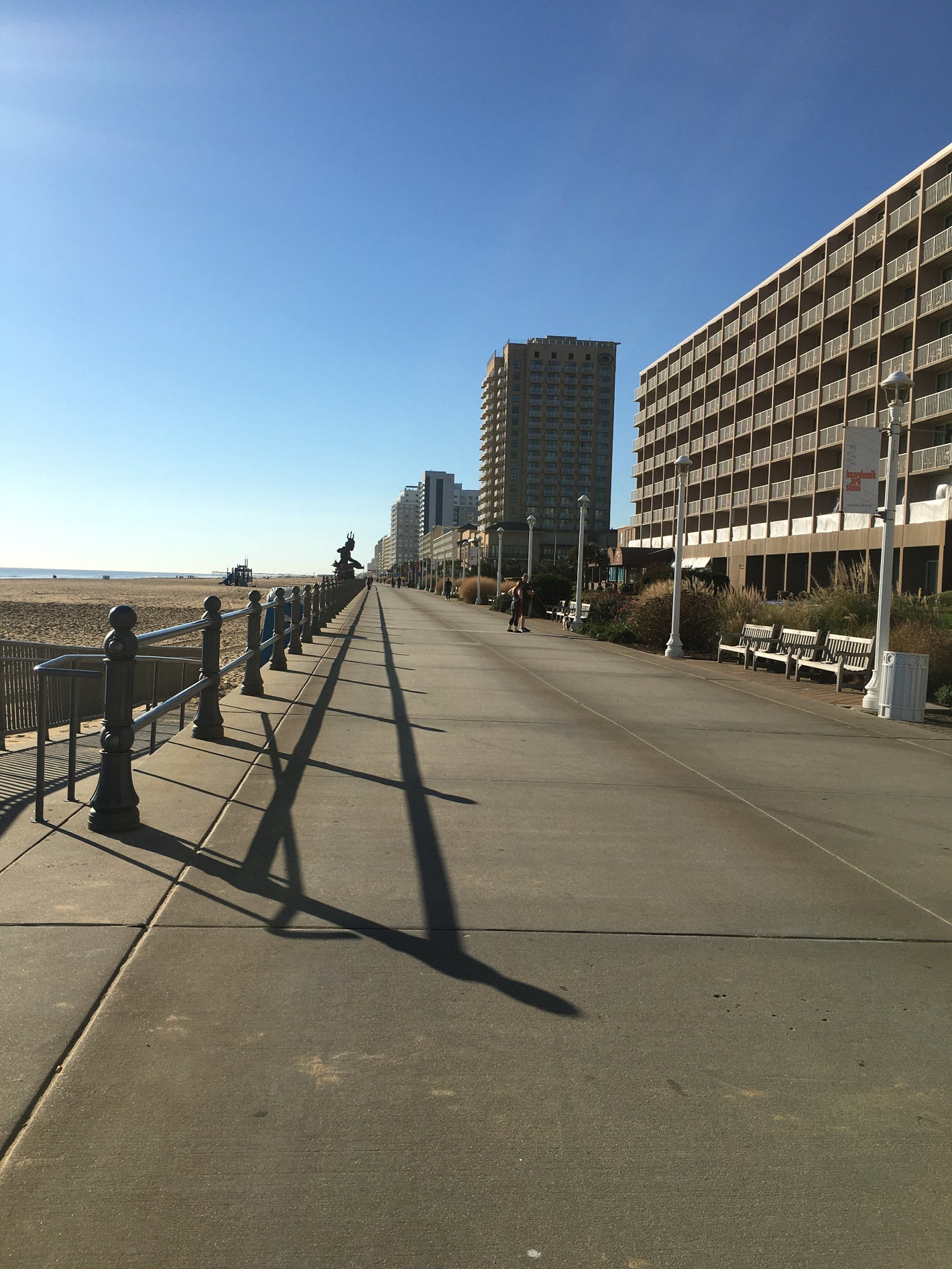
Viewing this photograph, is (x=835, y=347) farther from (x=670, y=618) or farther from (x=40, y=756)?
(x=40, y=756)

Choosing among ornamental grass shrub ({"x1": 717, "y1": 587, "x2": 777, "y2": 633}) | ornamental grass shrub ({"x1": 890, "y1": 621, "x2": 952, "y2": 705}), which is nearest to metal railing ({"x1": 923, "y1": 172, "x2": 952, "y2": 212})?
ornamental grass shrub ({"x1": 717, "y1": 587, "x2": 777, "y2": 633})

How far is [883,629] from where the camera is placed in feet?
43.2

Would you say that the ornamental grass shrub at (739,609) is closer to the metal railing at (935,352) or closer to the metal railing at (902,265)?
the metal railing at (935,352)

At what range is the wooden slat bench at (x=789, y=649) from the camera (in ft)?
54.4

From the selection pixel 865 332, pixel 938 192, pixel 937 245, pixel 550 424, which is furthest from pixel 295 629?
pixel 550 424

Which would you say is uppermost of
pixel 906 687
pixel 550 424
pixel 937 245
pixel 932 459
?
pixel 550 424

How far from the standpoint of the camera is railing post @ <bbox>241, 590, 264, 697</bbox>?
33.9ft

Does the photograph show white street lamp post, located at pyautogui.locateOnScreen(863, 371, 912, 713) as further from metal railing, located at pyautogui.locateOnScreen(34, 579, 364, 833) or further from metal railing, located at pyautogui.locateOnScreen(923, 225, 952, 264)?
metal railing, located at pyautogui.locateOnScreen(923, 225, 952, 264)

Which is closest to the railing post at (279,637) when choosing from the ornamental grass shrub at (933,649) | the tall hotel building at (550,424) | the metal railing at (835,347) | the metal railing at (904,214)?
the ornamental grass shrub at (933,649)

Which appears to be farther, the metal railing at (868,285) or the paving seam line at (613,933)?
the metal railing at (868,285)

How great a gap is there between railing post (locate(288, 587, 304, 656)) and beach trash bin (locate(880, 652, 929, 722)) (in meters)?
9.53

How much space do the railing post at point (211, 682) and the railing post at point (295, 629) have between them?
28.1 feet

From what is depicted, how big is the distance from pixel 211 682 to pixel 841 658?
10732 millimetres

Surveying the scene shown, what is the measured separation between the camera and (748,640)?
19141 mm
